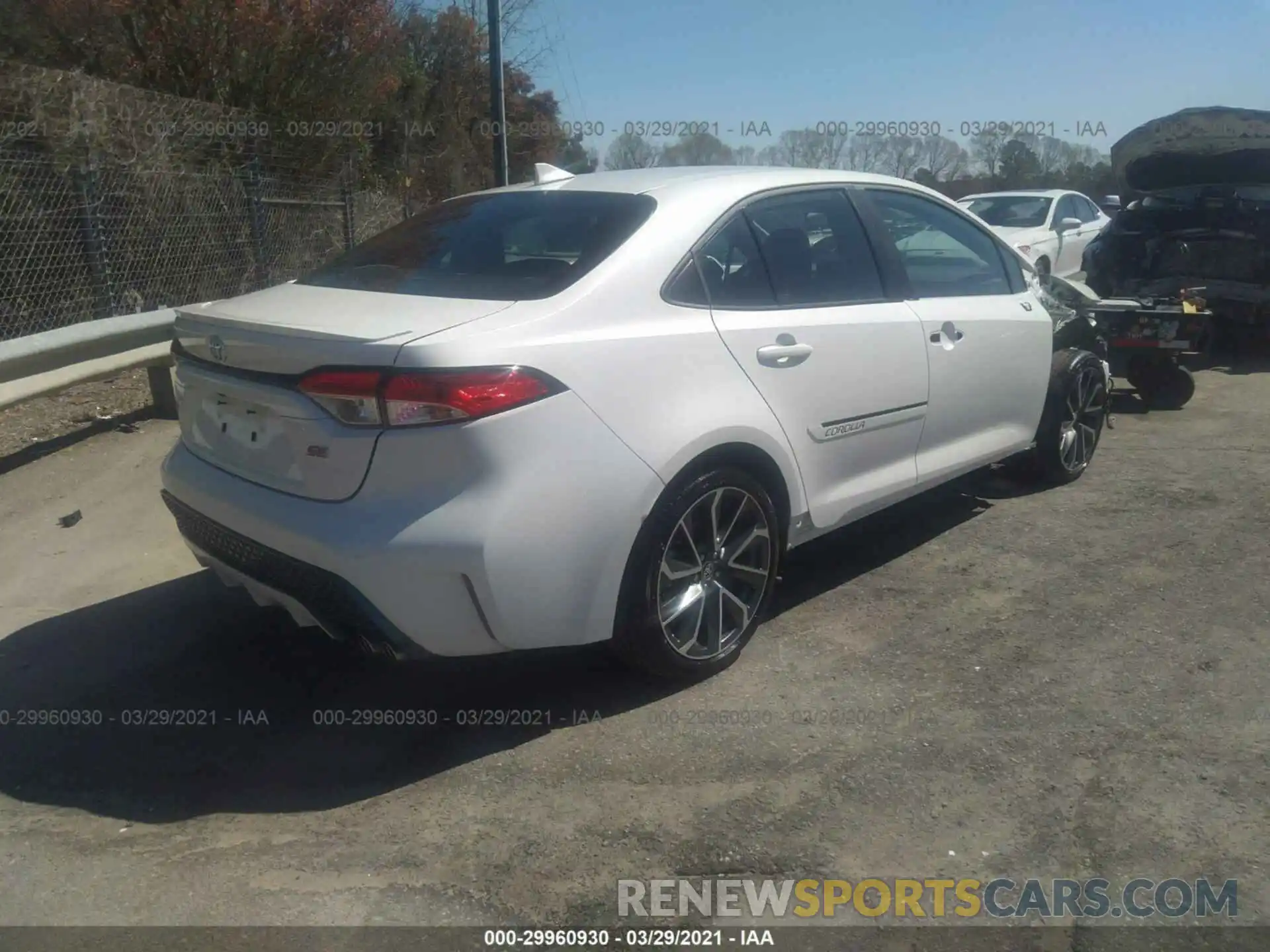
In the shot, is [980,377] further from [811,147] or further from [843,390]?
[811,147]

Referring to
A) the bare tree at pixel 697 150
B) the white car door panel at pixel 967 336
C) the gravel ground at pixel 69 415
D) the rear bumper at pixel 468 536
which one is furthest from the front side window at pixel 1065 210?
the rear bumper at pixel 468 536

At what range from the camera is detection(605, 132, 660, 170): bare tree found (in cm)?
809

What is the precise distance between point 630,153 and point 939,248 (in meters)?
4.24

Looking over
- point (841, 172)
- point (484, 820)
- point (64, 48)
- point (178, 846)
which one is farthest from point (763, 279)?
point (64, 48)

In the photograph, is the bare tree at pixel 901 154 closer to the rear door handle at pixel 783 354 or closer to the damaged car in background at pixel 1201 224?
the damaged car in background at pixel 1201 224

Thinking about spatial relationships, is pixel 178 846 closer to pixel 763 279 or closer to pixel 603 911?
pixel 603 911

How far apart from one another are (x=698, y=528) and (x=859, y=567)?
4.82 ft

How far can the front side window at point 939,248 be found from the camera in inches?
178

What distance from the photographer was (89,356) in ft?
19.4

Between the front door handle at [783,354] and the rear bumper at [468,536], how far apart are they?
27.2 inches

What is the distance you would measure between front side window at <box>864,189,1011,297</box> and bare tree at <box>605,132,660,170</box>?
3197mm

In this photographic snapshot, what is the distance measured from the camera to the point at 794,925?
254 cm

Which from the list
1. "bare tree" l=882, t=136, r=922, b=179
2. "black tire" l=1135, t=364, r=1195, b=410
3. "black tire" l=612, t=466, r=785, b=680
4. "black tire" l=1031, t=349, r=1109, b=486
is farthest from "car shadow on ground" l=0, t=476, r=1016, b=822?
"bare tree" l=882, t=136, r=922, b=179

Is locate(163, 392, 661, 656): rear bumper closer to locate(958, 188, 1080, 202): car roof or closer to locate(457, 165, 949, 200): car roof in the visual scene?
locate(457, 165, 949, 200): car roof
